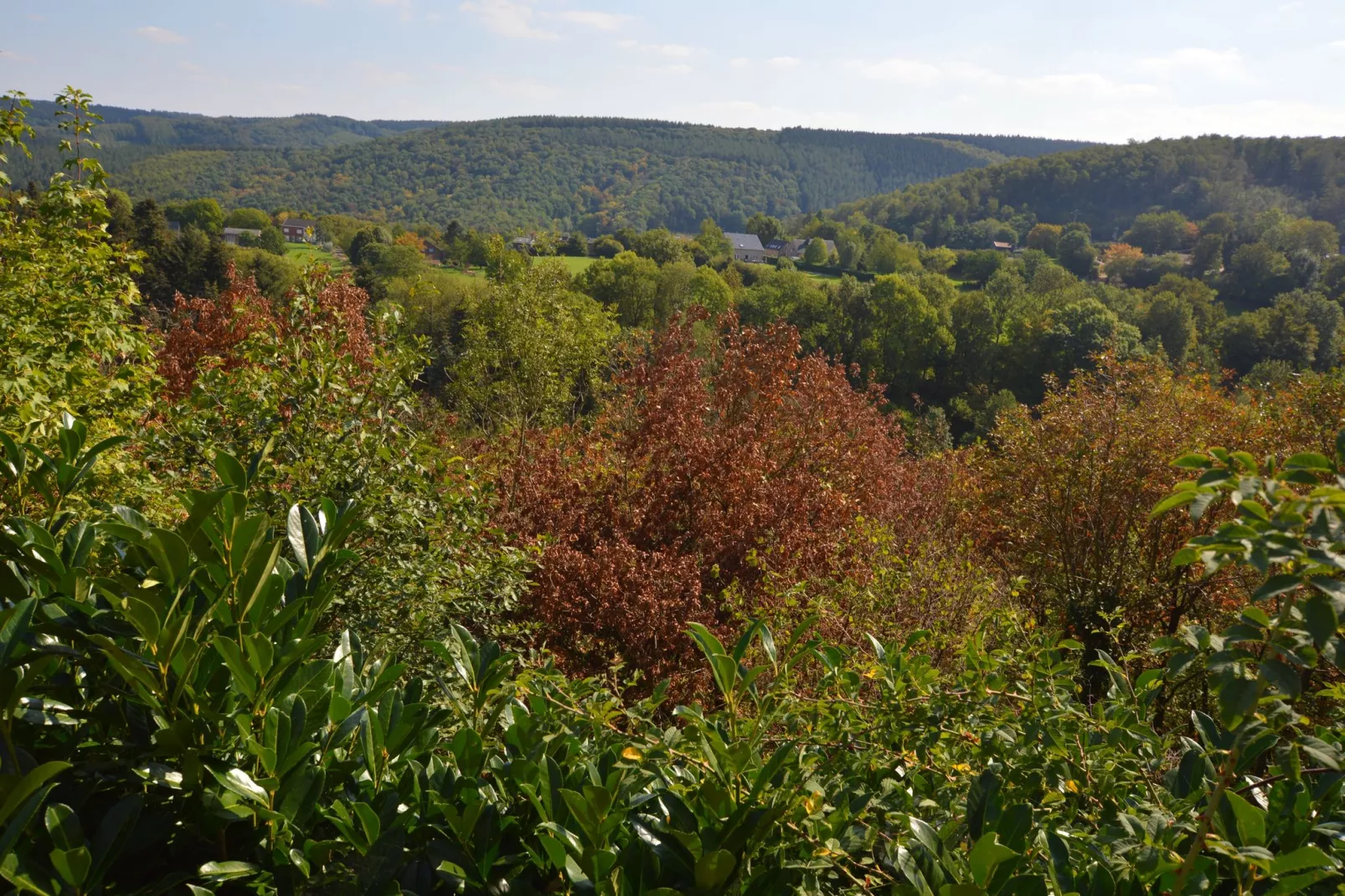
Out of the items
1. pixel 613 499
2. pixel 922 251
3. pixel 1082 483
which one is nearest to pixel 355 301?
pixel 613 499

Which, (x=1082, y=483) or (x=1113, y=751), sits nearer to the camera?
(x=1113, y=751)

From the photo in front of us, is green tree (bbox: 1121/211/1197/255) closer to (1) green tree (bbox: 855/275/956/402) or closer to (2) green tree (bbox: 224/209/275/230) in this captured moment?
(1) green tree (bbox: 855/275/956/402)

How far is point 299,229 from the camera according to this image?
99.6 metres

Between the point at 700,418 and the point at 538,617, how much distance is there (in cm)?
400

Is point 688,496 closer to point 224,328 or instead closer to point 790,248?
point 224,328

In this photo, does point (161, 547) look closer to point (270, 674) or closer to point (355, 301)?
point (270, 674)

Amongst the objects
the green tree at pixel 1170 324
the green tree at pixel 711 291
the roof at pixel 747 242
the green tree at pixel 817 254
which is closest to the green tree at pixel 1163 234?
the green tree at pixel 817 254

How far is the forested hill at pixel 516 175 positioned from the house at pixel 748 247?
3336 cm

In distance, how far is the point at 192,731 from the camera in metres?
1.46

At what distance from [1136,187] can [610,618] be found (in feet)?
457

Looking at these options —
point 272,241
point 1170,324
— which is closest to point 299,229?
point 272,241

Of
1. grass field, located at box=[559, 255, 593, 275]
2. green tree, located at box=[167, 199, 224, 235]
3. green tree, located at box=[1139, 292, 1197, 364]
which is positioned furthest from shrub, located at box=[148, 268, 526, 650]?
green tree, located at box=[167, 199, 224, 235]

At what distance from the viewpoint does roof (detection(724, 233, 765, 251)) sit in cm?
11788

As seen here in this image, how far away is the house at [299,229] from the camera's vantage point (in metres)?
89.9
